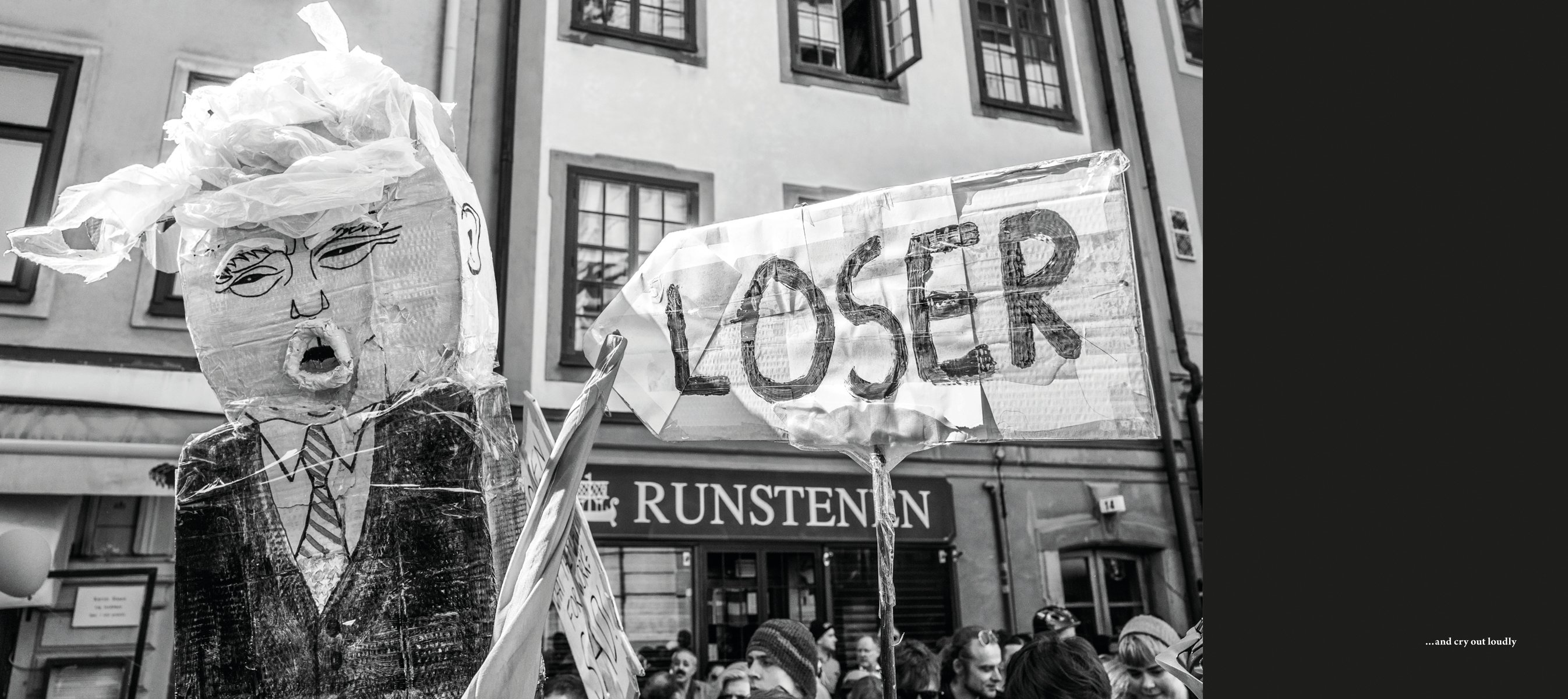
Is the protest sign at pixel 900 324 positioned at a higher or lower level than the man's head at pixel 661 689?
higher

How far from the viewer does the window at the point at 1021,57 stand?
363 inches

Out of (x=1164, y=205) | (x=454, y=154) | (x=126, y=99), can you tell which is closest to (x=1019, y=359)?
(x=454, y=154)

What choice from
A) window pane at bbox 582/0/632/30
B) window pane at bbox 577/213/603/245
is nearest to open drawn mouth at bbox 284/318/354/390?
window pane at bbox 577/213/603/245

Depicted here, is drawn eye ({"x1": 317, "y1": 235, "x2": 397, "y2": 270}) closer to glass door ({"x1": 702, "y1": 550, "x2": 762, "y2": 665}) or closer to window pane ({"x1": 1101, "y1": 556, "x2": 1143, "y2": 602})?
glass door ({"x1": 702, "y1": 550, "x2": 762, "y2": 665})

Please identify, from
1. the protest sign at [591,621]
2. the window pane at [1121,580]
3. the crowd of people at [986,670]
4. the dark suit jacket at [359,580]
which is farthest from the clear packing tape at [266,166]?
the window pane at [1121,580]

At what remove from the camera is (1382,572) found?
0.74 meters

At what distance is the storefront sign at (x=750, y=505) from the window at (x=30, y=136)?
377cm

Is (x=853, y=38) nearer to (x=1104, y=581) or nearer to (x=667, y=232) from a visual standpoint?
(x=667, y=232)

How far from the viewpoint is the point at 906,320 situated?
95.7 inches

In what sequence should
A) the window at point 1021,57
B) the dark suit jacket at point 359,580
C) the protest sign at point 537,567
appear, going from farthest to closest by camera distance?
the window at point 1021,57 < the dark suit jacket at point 359,580 < the protest sign at point 537,567

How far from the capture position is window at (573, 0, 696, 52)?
7965 mm

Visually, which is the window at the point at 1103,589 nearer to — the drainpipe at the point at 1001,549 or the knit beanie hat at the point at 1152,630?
the drainpipe at the point at 1001,549

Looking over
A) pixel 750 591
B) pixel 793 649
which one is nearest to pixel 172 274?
pixel 750 591

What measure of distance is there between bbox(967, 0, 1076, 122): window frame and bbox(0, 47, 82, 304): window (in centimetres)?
692
